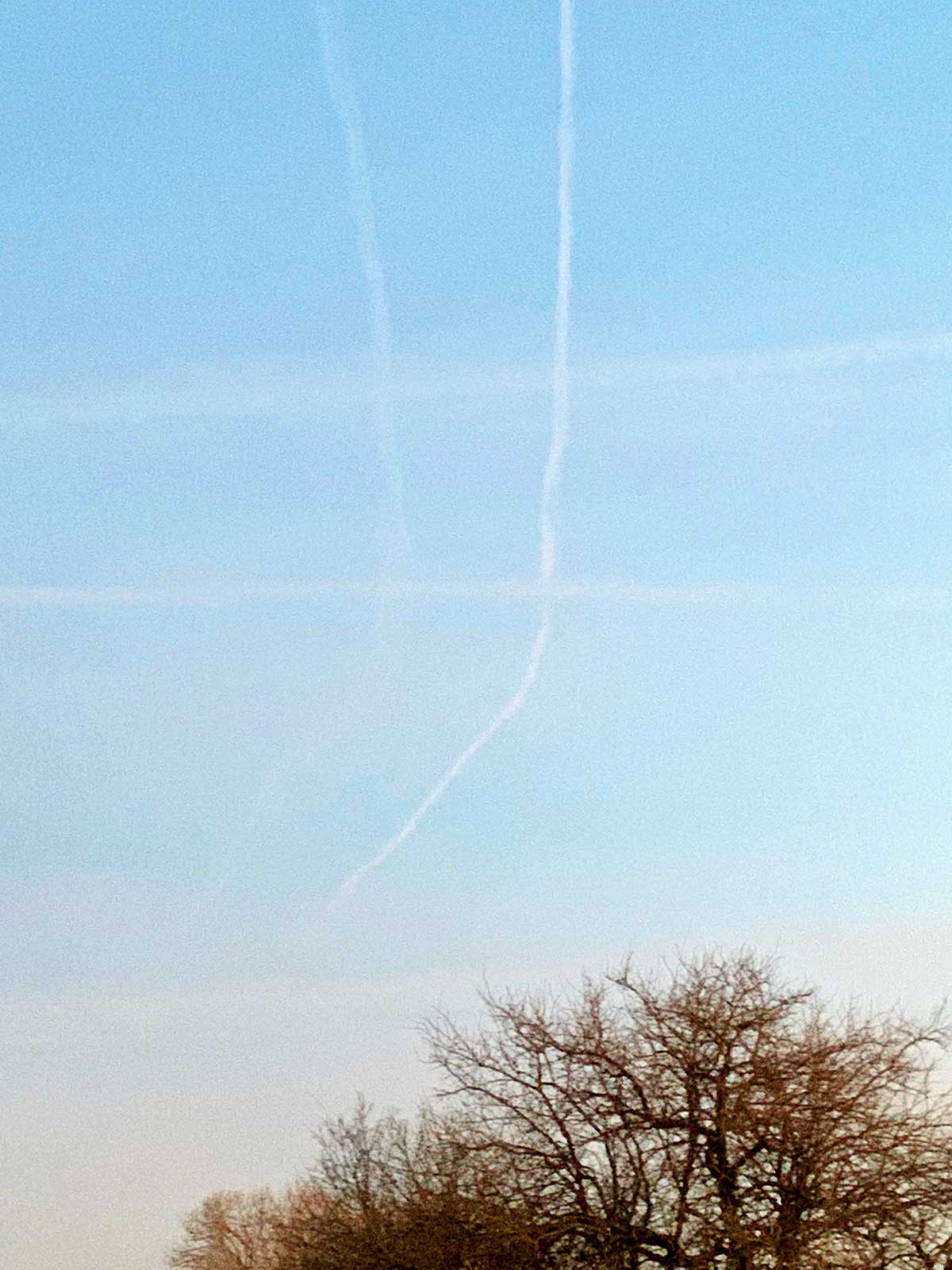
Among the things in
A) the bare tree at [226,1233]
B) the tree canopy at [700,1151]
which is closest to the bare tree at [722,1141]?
the tree canopy at [700,1151]

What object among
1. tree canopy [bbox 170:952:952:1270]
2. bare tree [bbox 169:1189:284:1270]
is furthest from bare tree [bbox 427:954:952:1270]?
bare tree [bbox 169:1189:284:1270]

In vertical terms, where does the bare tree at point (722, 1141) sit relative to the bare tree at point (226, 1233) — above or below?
below

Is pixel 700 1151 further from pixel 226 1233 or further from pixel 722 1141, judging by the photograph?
pixel 226 1233

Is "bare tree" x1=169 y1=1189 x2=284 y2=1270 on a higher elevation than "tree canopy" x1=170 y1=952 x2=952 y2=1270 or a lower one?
higher

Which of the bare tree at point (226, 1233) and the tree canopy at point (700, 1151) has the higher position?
the bare tree at point (226, 1233)

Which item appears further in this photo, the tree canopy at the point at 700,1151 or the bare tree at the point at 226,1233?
the bare tree at the point at 226,1233

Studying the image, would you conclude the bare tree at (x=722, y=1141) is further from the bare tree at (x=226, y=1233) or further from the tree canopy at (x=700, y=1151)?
the bare tree at (x=226, y=1233)

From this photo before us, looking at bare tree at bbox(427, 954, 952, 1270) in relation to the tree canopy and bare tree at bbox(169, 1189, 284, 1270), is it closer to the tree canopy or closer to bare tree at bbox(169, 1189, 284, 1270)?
the tree canopy

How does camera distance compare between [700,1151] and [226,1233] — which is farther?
[226,1233]

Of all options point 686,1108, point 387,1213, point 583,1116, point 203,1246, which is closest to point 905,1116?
point 686,1108

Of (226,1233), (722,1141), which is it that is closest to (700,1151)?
(722,1141)

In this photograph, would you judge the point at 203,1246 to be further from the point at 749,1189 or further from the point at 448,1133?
the point at 749,1189

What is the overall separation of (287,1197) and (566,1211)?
1928 inches

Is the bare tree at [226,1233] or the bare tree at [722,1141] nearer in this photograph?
the bare tree at [722,1141]
